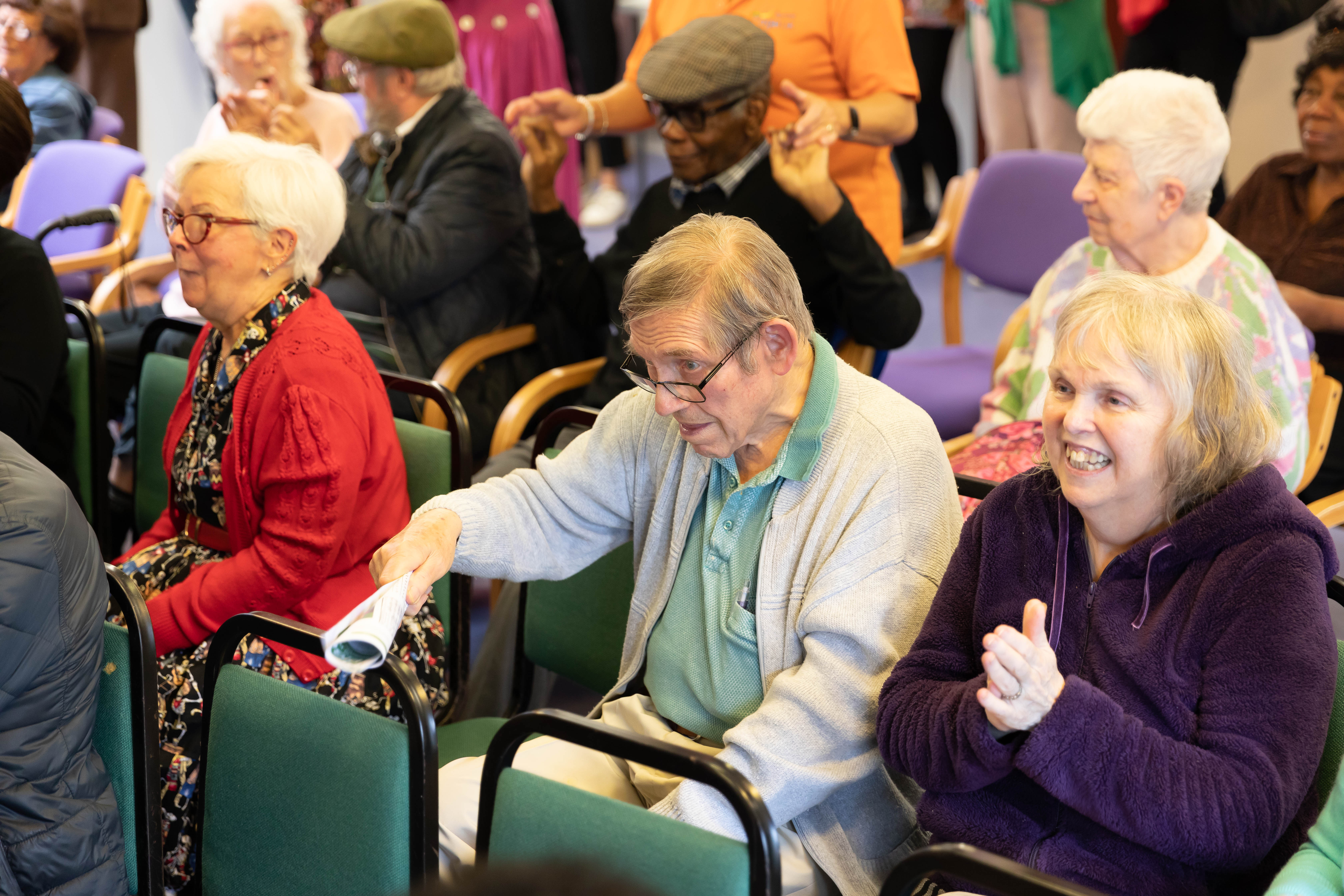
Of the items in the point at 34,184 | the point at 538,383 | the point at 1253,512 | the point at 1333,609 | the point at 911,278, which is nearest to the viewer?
the point at 1253,512

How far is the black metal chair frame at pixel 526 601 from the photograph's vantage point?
7.06 ft

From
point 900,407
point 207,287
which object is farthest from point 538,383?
point 900,407

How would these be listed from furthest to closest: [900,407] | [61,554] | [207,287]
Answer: [207,287] → [900,407] → [61,554]

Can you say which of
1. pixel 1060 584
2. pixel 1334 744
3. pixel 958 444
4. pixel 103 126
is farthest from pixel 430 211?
pixel 103 126

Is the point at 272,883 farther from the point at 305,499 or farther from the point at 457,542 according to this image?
the point at 305,499

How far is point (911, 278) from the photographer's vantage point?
576cm

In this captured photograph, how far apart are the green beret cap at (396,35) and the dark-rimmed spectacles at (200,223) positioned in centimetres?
119

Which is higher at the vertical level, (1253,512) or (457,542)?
(1253,512)

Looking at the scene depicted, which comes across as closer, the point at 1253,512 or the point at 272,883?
the point at 1253,512

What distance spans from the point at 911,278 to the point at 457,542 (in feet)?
14.2

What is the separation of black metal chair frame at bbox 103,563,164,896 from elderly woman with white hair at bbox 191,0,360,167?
209 cm

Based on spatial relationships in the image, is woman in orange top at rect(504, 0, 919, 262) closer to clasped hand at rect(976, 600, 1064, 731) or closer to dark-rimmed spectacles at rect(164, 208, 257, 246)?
dark-rimmed spectacles at rect(164, 208, 257, 246)

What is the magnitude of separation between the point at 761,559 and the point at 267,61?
2790 millimetres

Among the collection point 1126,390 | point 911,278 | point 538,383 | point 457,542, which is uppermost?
point 1126,390
